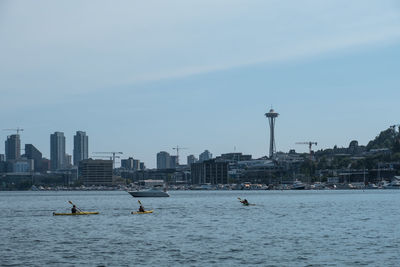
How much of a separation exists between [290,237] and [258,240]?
4231 millimetres

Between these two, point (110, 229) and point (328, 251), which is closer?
point (328, 251)

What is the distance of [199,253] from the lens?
187 feet

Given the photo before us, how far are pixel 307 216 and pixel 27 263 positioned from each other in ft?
179

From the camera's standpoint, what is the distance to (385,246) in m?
60.2

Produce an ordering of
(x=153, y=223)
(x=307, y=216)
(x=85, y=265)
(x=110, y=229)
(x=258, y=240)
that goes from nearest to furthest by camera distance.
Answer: (x=85, y=265), (x=258, y=240), (x=110, y=229), (x=153, y=223), (x=307, y=216)

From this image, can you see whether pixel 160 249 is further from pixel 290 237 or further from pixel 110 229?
pixel 110 229

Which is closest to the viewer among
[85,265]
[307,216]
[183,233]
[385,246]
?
[85,265]

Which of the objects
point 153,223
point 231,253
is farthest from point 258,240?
point 153,223

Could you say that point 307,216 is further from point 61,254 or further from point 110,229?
point 61,254

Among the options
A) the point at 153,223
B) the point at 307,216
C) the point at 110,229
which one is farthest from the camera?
the point at 307,216

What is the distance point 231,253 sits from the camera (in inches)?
2227

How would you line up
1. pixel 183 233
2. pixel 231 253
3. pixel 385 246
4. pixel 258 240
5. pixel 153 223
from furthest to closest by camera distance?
1. pixel 153 223
2. pixel 183 233
3. pixel 258 240
4. pixel 385 246
5. pixel 231 253

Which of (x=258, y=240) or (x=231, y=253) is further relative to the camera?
(x=258, y=240)

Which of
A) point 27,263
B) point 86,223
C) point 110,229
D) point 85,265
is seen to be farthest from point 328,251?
point 86,223
